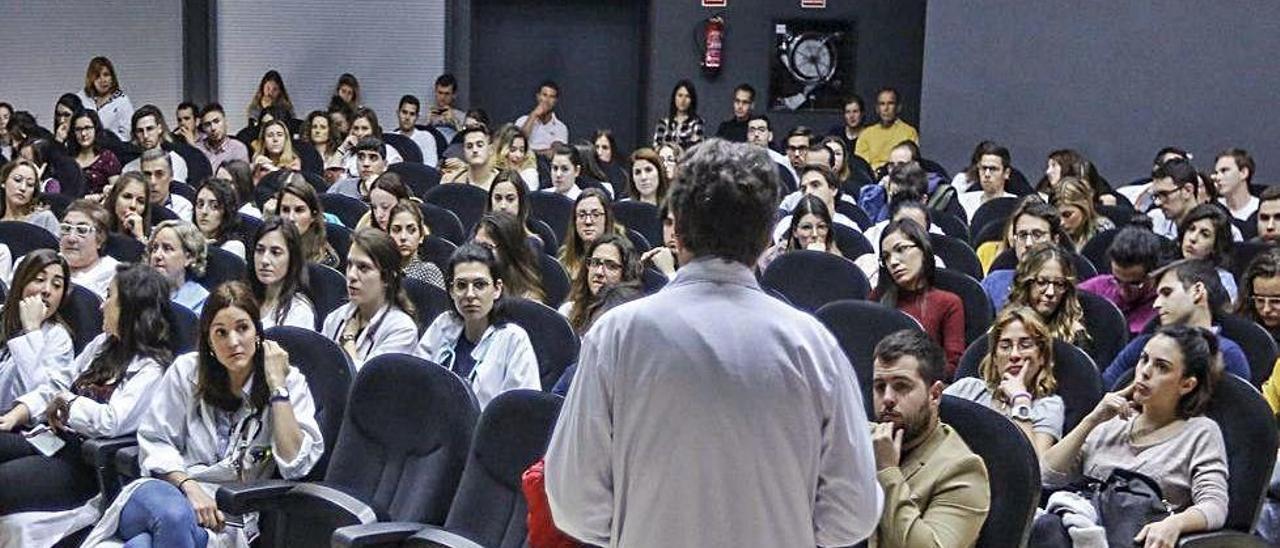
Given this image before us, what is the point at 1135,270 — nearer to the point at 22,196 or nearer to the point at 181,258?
the point at 181,258

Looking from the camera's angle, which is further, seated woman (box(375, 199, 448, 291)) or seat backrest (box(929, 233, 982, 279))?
seat backrest (box(929, 233, 982, 279))

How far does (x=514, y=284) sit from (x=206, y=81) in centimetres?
787

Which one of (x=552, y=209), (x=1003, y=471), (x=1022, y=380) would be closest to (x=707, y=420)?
(x=1003, y=471)

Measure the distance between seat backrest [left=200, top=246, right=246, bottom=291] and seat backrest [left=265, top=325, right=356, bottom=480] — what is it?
160cm

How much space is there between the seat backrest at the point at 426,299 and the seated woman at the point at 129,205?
187 centimetres

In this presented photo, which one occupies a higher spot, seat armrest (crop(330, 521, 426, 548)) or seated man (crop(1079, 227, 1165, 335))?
seated man (crop(1079, 227, 1165, 335))

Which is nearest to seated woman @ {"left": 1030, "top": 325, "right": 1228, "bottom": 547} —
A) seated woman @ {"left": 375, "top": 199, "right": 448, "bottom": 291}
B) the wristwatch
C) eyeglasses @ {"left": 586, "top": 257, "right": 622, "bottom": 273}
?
eyeglasses @ {"left": 586, "top": 257, "right": 622, "bottom": 273}

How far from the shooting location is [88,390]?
4.73m

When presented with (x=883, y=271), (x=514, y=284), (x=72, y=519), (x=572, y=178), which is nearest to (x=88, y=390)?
(x=72, y=519)

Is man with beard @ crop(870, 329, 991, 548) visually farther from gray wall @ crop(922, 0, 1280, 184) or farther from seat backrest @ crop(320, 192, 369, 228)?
gray wall @ crop(922, 0, 1280, 184)

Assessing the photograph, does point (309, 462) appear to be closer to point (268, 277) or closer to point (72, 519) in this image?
point (72, 519)

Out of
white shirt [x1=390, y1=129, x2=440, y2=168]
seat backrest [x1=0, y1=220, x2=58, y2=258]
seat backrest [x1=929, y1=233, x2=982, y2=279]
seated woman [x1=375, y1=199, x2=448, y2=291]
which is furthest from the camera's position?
white shirt [x1=390, y1=129, x2=440, y2=168]

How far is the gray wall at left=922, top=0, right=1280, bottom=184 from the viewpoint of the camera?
35.6 ft

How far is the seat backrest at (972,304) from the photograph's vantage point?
5.61 metres
